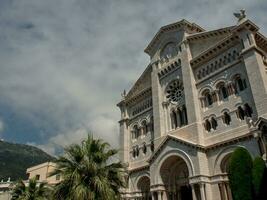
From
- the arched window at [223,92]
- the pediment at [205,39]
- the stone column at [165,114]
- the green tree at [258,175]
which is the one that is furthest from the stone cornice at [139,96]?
the green tree at [258,175]

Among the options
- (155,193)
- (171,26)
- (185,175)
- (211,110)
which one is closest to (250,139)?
(211,110)

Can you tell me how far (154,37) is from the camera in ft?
122

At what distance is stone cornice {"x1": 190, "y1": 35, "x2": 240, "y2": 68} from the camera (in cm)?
2777

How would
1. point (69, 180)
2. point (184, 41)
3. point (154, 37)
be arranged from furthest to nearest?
point (154, 37), point (184, 41), point (69, 180)

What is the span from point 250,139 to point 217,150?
Answer: 3.33m

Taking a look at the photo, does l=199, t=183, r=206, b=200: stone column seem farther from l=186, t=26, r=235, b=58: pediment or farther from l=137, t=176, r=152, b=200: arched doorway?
l=186, t=26, r=235, b=58: pediment

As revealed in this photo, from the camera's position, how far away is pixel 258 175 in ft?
56.1

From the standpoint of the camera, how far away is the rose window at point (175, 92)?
32.2 meters

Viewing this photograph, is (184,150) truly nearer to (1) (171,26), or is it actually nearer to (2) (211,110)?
(2) (211,110)

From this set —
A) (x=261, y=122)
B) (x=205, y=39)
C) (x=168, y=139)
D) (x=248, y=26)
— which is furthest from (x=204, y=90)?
(x=261, y=122)

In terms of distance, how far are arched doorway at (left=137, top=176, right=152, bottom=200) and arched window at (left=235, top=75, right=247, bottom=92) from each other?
14520 millimetres

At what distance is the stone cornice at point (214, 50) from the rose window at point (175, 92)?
2884 millimetres

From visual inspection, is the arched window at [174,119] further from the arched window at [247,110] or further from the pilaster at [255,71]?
the pilaster at [255,71]

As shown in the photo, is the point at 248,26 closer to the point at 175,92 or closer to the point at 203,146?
the point at 175,92
